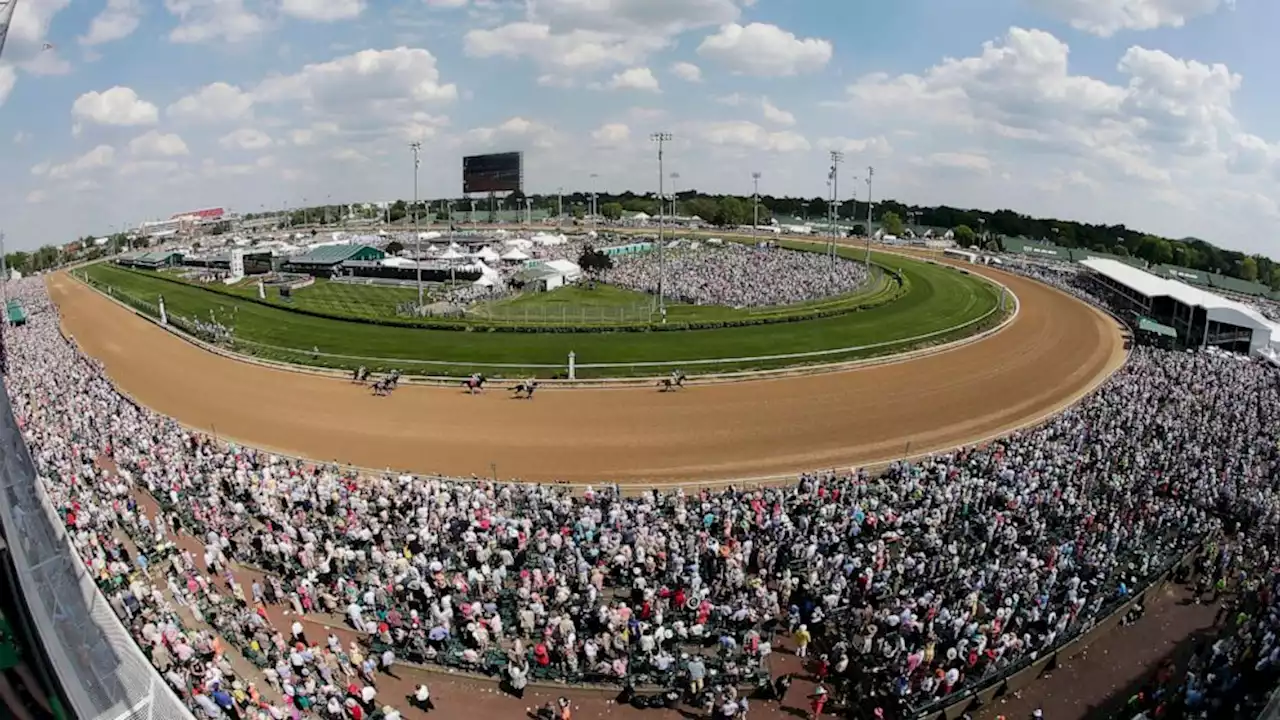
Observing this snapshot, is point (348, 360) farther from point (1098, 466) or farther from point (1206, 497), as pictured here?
point (1206, 497)

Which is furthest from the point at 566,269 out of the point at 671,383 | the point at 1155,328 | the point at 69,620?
the point at 69,620

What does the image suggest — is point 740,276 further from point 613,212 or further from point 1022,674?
point 613,212

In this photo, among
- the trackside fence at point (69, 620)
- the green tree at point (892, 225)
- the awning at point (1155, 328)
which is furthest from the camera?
the green tree at point (892, 225)

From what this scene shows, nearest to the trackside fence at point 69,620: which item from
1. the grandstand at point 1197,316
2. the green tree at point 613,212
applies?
the grandstand at point 1197,316

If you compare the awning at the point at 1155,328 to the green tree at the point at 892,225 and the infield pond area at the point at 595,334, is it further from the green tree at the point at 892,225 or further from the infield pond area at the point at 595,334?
the green tree at the point at 892,225

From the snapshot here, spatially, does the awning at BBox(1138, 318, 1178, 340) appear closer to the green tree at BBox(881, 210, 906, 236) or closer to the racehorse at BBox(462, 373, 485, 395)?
the racehorse at BBox(462, 373, 485, 395)

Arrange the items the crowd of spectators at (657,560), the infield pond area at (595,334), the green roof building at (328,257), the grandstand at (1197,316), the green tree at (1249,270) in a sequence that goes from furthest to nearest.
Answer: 1. the green tree at (1249,270)
2. the green roof building at (328,257)
3. the grandstand at (1197,316)
4. the infield pond area at (595,334)
5. the crowd of spectators at (657,560)

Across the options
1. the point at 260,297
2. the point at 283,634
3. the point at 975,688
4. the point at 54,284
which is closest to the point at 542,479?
the point at 283,634

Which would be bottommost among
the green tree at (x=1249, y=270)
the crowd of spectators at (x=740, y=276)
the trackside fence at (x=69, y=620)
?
the trackside fence at (x=69, y=620)
